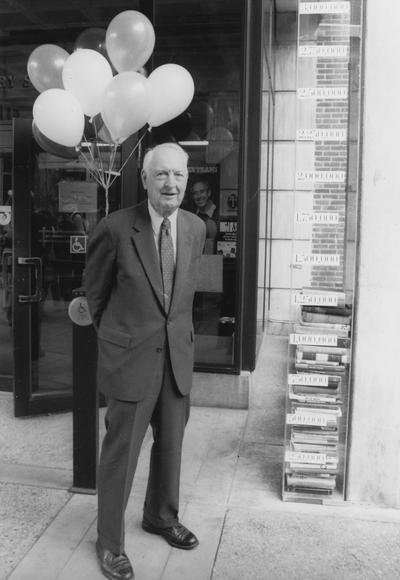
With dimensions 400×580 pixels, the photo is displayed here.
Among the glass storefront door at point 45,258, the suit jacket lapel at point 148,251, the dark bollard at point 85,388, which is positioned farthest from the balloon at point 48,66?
the suit jacket lapel at point 148,251

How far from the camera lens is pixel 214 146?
602 cm

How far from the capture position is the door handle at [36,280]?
510cm

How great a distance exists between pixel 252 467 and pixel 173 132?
10.5 ft

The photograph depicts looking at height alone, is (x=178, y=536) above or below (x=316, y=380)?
below

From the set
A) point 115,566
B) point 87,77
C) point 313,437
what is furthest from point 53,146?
point 115,566

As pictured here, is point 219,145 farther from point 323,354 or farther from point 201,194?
point 323,354

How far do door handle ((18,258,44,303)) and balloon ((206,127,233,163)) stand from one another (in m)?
1.90

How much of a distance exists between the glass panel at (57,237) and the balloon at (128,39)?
1539mm

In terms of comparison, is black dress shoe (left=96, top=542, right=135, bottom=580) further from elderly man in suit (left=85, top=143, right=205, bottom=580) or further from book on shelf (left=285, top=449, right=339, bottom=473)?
book on shelf (left=285, top=449, right=339, bottom=473)

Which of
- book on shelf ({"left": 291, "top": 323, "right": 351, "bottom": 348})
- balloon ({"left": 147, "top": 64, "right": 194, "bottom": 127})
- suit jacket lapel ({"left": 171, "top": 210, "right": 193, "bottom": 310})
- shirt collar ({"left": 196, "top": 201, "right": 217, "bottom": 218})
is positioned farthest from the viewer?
shirt collar ({"left": 196, "top": 201, "right": 217, "bottom": 218})

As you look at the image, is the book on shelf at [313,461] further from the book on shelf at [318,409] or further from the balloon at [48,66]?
the balloon at [48,66]

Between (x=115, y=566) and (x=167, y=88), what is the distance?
2.64m

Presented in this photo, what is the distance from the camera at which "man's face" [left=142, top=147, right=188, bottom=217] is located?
2896 millimetres

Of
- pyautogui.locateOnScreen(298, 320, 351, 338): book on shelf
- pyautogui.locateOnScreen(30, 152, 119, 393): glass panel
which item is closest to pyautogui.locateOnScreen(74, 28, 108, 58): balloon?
pyautogui.locateOnScreen(30, 152, 119, 393): glass panel
